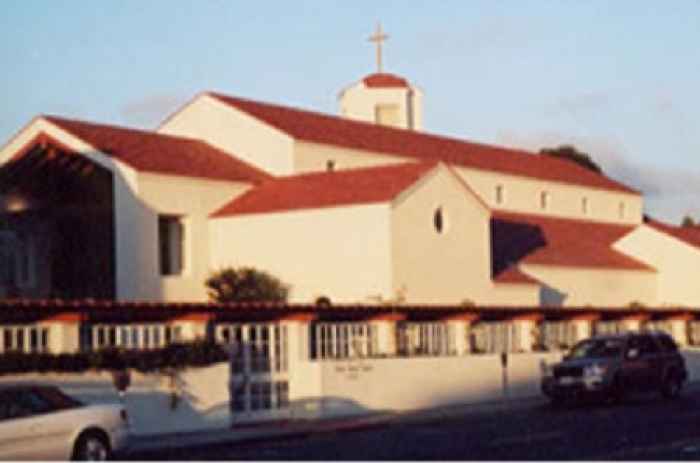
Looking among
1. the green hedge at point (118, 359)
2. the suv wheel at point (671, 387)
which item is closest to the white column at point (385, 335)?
the green hedge at point (118, 359)

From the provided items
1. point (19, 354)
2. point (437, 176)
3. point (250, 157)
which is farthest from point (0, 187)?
point (19, 354)

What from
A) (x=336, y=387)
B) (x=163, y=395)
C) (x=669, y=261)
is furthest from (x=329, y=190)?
(x=669, y=261)

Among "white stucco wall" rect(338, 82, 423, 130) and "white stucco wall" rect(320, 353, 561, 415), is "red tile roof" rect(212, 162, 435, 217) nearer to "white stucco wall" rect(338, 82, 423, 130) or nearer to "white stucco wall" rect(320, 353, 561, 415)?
"white stucco wall" rect(320, 353, 561, 415)

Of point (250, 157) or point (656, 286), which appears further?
point (656, 286)

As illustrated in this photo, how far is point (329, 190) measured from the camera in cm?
5066

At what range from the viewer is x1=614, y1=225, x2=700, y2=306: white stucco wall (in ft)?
222

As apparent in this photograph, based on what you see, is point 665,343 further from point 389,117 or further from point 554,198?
point 389,117

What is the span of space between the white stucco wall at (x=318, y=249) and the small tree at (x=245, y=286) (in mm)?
339

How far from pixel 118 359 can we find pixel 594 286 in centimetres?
3845

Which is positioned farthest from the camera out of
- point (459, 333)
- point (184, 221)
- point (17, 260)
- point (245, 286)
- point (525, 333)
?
point (184, 221)

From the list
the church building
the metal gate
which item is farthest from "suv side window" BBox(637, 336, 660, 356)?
the church building

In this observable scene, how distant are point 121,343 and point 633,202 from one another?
5637 cm

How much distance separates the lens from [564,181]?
76000 millimetres

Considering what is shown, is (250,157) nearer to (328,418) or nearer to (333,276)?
(333,276)
